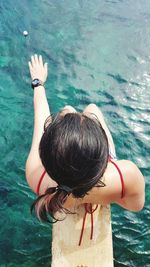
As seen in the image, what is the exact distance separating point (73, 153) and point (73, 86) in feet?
9.99

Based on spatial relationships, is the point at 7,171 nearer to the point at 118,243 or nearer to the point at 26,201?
the point at 26,201

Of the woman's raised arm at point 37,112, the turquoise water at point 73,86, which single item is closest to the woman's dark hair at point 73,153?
the woman's raised arm at point 37,112

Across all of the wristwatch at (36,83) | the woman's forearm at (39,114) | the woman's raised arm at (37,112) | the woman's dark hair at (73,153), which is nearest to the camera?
the woman's dark hair at (73,153)

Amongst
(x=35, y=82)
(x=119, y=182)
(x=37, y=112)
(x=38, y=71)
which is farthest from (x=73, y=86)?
(x=119, y=182)

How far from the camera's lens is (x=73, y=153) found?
2.03 metres

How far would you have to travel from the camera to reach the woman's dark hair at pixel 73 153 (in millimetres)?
2026

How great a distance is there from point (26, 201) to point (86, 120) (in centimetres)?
218

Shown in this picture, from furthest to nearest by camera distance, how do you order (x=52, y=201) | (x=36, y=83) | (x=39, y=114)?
(x=36, y=83) → (x=39, y=114) → (x=52, y=201)

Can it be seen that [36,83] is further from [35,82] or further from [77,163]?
[77,163]

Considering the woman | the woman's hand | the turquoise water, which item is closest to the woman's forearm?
the woman's hand

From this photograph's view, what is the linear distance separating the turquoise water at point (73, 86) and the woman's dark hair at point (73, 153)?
180 centimetres

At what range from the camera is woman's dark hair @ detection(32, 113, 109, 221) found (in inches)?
79.8

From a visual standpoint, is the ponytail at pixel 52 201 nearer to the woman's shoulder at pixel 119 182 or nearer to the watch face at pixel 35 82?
the woman's shoulder at pixel 119 182

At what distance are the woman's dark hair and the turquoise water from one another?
1803 millimetres
